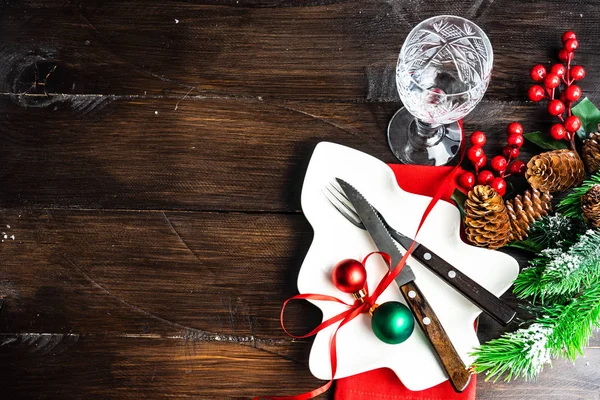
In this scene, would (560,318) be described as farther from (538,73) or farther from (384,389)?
(538,73)

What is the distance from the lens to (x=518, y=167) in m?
0.75

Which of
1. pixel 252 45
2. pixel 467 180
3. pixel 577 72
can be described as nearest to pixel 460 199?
pixel 467 180

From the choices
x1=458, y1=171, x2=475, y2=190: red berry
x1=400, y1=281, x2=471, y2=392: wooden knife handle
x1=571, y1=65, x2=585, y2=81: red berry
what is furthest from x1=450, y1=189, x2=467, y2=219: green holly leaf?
x1=571, y1=65, x2=585, y2=81: red berry

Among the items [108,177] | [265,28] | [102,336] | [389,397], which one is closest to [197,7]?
[265,28]

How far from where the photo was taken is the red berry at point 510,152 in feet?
2.47

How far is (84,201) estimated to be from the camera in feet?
2.59

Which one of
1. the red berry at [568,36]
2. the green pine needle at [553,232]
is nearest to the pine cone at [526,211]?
the green pine needle at [553,232]

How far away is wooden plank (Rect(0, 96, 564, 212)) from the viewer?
2.57 ft

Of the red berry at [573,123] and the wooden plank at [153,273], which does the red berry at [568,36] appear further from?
the wooden plank at [153,273]

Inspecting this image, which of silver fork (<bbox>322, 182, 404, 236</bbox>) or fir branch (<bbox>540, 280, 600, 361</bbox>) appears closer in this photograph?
fir branch (<bbox>540, 280, 600, 361</bbox>)

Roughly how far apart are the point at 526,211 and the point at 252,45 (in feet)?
1.37

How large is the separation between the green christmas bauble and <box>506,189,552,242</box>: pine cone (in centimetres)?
16

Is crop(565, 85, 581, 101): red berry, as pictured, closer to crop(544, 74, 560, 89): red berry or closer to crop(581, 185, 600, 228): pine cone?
crop(544, 74, 560, 89): red berry

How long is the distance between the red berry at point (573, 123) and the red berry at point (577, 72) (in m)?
0.07
